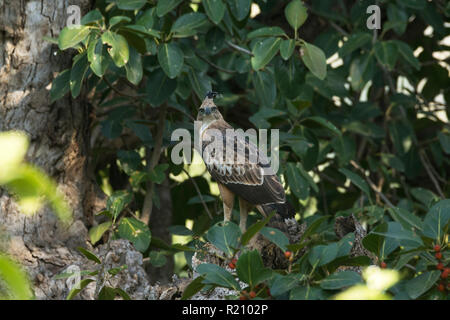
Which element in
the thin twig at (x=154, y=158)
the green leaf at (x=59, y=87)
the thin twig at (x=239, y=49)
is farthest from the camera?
the thin twig at (x=154, y=158)

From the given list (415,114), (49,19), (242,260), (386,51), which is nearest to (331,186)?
(415,114)

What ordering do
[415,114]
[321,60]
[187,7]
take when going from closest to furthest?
[321,60]
[187,7]
[415,114]

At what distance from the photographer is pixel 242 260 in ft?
9.22

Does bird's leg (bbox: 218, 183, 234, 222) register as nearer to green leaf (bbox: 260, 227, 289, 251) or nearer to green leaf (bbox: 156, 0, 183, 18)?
green leaf (bbox: 156, 0, 183, 18)

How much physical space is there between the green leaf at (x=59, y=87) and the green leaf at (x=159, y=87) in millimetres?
647

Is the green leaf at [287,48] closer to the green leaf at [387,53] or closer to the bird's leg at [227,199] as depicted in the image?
the bird's leg at [227,199]

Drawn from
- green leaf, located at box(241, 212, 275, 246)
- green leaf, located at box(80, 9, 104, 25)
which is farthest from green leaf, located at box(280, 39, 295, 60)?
green leaf, located at box(241, 212, 275, 246)

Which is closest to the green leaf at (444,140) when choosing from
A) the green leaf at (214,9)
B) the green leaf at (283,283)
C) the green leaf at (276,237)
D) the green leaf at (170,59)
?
the green leaf at (214,9)

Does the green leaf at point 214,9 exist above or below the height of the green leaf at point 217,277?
above

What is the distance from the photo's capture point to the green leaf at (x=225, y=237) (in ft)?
10.2

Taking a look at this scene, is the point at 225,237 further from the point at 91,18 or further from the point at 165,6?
the point at 165,6

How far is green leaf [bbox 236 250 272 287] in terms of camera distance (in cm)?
281
